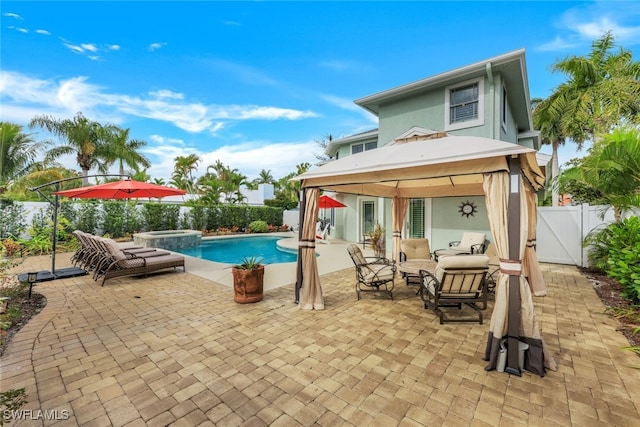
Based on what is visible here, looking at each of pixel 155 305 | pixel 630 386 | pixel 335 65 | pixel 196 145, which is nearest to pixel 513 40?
pixel 335 65

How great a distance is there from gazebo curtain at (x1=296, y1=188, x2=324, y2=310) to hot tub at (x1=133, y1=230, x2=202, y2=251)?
35.0 ft

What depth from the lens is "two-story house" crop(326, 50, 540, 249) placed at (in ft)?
29.7

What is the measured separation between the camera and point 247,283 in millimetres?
5773

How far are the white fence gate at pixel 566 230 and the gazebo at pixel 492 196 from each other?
16.6ft

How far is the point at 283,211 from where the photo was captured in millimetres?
24328

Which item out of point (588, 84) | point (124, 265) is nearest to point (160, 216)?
point (124, 265)

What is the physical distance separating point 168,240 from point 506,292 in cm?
1453

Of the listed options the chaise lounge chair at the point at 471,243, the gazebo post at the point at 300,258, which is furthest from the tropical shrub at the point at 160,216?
the chaise lounge chair at the point at 471,243

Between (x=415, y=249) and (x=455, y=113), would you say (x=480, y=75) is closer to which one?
(x=455, y=113)

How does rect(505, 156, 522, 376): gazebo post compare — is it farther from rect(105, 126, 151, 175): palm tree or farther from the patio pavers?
rect(105, 126, 151, 175): palm tree

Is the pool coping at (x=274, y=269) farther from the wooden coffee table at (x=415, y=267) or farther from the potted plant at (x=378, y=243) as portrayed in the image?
the wooden coffee table at (x=415, y=267)

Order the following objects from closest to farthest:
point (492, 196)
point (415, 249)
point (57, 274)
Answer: point (492, 196)
point (57, 274)
point (415, 249)

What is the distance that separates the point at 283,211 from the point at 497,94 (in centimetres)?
1836

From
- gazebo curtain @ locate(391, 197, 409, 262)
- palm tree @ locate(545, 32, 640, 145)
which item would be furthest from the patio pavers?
palm tree @ locate(545, 32, 640, 145)
